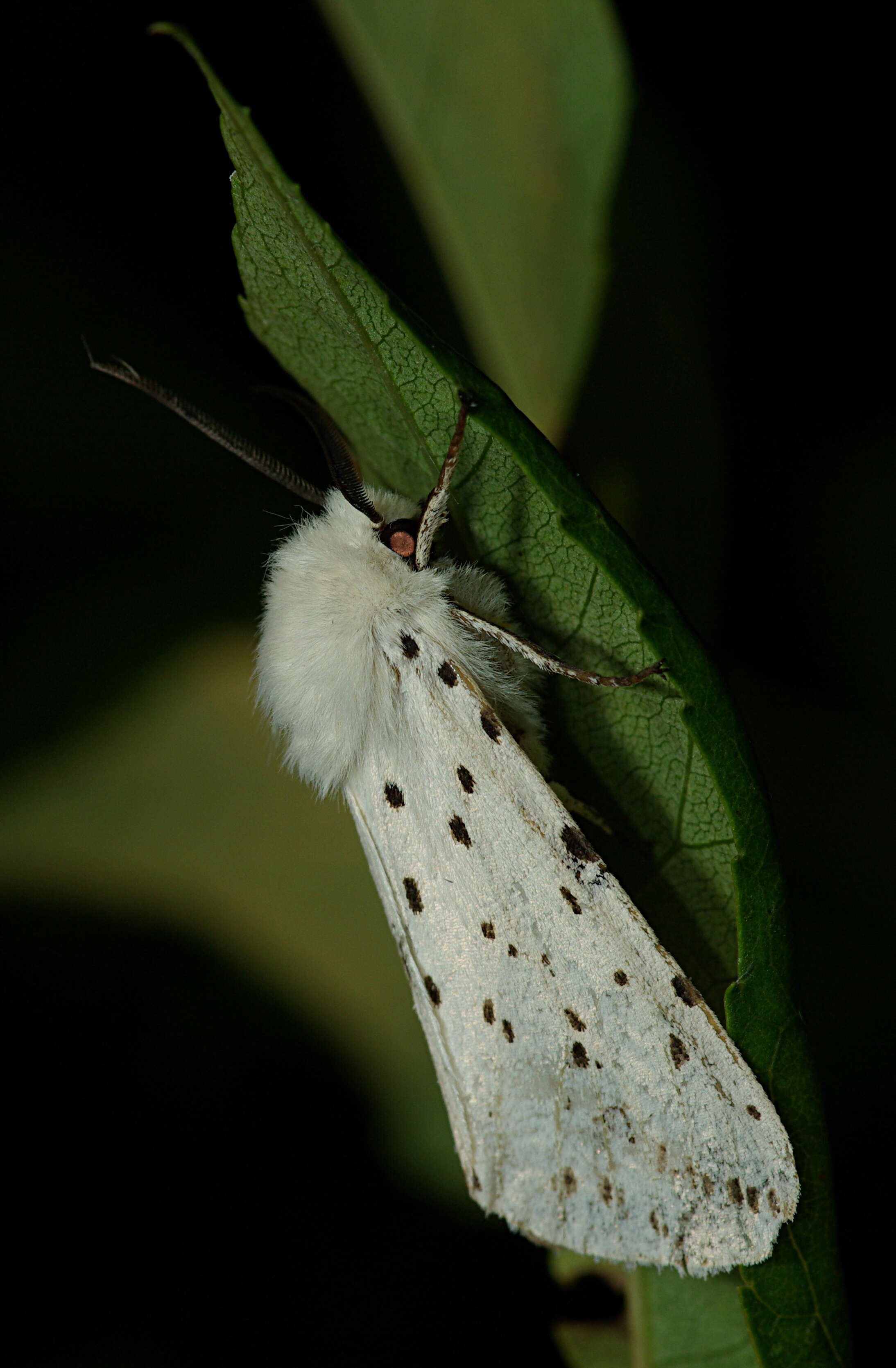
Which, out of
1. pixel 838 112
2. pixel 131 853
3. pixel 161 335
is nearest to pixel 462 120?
pixel 838 112

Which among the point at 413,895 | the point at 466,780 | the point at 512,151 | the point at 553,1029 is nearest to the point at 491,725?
the point at 466,780

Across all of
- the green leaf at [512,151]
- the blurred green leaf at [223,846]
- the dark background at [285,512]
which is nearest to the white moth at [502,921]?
the dark background at [285,512]

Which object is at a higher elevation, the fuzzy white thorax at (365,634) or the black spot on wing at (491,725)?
the fuzzy white thorax at (365,634)

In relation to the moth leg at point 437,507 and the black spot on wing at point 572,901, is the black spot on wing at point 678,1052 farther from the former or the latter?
the moth leg at point 437,507

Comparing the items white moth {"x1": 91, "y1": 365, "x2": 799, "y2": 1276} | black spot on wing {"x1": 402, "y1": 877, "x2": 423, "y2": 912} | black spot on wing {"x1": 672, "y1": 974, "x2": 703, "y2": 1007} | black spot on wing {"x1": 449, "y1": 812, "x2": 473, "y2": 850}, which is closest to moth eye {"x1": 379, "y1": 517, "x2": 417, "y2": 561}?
white moth {"x1": 91, "y1": 365, "x2": 799, "y2": 1276}

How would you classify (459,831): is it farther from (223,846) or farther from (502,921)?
(223,846)

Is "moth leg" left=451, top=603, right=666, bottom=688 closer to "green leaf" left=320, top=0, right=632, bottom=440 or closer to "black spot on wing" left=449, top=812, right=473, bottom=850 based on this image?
"black spot on wing" left=449, top=812, right=473, bottom=850
